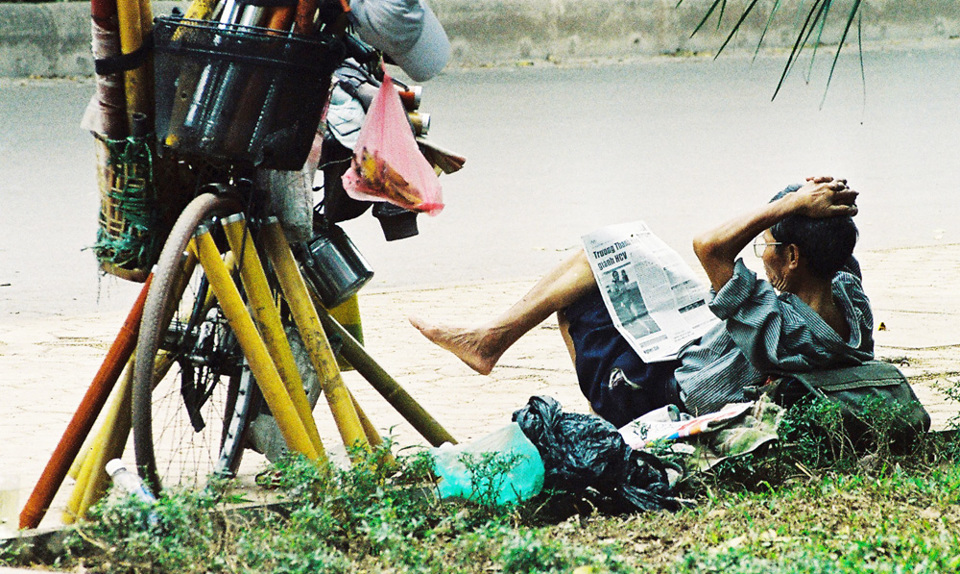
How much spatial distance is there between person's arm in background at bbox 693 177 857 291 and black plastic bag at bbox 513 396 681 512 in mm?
629

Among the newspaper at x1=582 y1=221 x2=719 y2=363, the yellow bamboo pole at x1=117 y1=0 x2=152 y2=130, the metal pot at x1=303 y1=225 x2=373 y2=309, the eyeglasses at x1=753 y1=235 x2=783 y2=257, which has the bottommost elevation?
the newspaper at x1=582 y1=221 x2=719 y2=363

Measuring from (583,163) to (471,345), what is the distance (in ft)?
19.0

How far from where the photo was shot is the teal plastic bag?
118 inches

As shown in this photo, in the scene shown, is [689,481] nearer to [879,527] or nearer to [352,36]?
[879,527]

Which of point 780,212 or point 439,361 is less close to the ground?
point 780,212

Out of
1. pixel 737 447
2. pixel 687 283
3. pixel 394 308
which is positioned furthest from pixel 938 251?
pixel 737 447

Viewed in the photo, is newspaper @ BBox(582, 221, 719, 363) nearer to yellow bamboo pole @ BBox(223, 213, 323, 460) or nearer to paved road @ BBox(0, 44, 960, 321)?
yellow bamboo pole @ BBox(223, 213, 323, 460)

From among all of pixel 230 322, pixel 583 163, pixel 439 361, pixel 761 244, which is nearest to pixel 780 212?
pixel 761 244

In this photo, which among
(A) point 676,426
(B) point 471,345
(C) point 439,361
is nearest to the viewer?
(A) point 676,426

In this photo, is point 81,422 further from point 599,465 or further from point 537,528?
point 599,465

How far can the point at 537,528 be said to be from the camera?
9.53 ft

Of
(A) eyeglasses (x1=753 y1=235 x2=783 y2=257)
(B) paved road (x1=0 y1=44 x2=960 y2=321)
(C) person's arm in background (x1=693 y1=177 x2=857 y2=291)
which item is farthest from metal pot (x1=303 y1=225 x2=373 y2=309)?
(B) paved road (x1=0 y1=44 x2=960 y2=321)

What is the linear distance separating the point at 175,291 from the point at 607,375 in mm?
1391

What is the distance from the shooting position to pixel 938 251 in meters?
7.00
